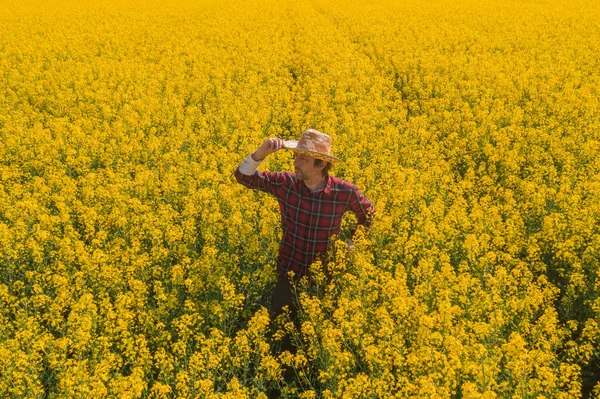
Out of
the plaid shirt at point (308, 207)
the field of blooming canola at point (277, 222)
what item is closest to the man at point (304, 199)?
the plaid shirt at point (308, 207)

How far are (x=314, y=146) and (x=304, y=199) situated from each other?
1.81 feet

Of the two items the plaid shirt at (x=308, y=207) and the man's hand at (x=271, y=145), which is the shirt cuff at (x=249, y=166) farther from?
the man's hand at (x=271, y=145)

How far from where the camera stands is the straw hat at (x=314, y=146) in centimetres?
382

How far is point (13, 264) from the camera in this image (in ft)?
15.2

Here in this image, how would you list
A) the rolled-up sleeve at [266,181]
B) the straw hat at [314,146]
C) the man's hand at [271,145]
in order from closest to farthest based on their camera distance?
the straw hat at [314,146] → the man's hand at [271,145] → the rolled-up sleeve at [266,181]

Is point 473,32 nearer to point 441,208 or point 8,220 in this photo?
point 441,208

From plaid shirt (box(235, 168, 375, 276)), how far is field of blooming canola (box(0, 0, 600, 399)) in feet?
0.91

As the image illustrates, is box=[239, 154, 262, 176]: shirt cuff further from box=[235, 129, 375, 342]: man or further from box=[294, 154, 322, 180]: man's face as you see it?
box=[294, 154, 322, 180]: man's face

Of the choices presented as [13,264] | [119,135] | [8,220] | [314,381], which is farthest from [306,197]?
[119,135]

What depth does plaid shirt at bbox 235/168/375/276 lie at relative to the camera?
4227 mm

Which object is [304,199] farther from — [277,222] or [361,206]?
[277,222]

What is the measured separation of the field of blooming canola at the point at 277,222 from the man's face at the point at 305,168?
0.85 m

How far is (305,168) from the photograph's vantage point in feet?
13.2

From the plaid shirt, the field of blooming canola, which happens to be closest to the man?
the plaid shirt
